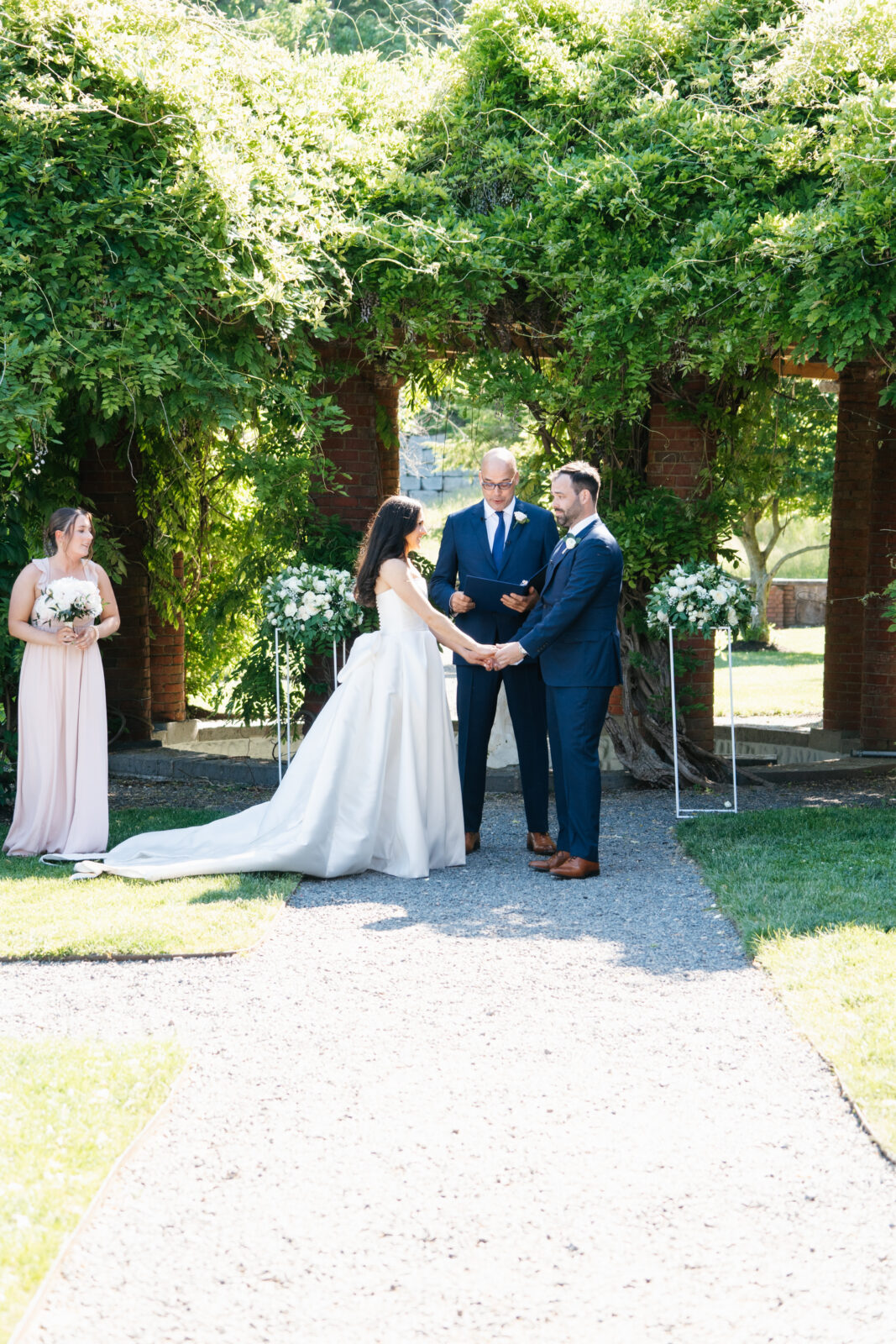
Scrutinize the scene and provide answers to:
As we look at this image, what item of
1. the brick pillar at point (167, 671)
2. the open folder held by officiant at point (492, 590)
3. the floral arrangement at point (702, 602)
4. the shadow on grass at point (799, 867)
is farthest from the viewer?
the brick pillar at point (167, 671)

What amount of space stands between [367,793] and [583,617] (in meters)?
1.39

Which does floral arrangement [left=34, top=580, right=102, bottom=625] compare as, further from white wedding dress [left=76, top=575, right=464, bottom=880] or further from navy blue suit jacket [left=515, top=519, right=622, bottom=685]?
navy blue suit jacket [left=515, top=519, right=622, bottom=685]

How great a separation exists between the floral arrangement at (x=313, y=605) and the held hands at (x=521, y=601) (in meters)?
1.32

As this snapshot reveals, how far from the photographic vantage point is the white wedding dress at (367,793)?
638cm

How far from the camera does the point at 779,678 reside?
2056cm

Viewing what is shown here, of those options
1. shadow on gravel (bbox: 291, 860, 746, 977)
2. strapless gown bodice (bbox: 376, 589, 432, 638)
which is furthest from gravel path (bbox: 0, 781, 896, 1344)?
strapless gown bodice (bbox: 376, 589, 432, 638)

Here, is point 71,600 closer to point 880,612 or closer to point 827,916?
point 827,916

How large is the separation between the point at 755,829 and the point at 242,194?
4.59 metres

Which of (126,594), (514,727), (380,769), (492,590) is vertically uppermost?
(492,590)

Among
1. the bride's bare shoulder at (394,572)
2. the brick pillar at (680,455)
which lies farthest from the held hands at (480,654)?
the brick pillar at (680,455)

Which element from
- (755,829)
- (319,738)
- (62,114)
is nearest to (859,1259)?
(319,738)

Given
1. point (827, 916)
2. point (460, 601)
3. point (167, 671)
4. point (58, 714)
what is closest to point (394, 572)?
point (460, 601)

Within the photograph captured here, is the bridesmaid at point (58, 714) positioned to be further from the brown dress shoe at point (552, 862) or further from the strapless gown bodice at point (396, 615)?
the brown dress shoe at point (552, 862)

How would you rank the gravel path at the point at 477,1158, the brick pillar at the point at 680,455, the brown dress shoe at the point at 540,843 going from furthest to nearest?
the brick pillar at the point at 680,455 → the brown dress shoe at the point at 540,843 → the gravel path at the point at 477,1158
